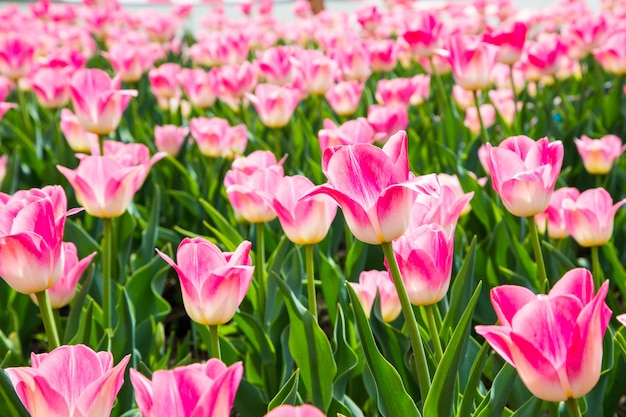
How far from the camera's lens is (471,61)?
7.06 feet

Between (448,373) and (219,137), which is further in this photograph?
(219,137)

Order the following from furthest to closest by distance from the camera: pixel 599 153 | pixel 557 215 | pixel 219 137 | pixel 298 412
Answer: pixel 219 137, pixel 599 153, pixel 557 215, pixel 298 412

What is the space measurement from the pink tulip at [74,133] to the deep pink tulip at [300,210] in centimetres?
127

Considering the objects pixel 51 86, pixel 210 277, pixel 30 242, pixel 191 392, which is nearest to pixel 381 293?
pixel 210 277

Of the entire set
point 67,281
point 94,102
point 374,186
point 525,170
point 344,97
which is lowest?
point 344,97

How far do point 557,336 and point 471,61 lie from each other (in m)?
1.48

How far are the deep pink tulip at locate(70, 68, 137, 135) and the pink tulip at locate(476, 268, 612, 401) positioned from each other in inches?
54.4

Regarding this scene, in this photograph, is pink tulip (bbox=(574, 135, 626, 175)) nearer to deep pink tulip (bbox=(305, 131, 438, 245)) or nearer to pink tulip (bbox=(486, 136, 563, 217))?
pink tulip (bbox=(486, 136, 563, 217))

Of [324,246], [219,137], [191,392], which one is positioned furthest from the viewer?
[219,137]

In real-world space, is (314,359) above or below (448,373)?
below

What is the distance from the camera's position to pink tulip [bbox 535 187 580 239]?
1612 millimetres

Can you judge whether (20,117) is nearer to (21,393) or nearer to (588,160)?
(588,160)

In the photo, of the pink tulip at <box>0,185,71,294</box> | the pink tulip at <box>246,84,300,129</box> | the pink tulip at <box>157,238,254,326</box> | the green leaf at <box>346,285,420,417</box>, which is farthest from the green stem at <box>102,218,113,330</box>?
the pink tulip at <box>246,84,300,129</box>

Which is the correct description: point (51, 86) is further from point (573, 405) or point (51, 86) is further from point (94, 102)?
point (573, 405)
